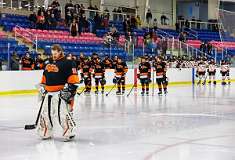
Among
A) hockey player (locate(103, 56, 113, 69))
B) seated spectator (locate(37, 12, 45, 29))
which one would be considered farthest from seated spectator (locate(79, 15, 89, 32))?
Result: hockey player (locate(103, 56, 113, 69))

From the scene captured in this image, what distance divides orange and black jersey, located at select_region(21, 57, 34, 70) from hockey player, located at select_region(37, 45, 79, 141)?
11.2 metres

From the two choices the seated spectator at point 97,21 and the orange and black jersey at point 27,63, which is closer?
the orange and black jersey at point 27,63

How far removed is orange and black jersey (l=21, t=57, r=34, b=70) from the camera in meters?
19.3

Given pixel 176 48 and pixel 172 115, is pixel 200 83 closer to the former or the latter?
pixel 176 48

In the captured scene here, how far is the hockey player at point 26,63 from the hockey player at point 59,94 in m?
11.2

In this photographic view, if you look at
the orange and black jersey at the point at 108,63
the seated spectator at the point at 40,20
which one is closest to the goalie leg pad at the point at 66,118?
the orange and black jersey at the point at 108,63

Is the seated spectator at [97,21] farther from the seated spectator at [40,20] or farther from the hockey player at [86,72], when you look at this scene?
the hockey player at [86,72]

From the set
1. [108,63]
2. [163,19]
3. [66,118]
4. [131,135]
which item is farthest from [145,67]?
[163,19]

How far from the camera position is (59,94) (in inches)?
324

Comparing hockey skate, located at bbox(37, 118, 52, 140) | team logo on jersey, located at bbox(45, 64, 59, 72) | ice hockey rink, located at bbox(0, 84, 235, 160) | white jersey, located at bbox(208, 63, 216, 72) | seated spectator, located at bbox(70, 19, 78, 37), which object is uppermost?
seated spectator, located at bbox(70, 19, 78, 37)

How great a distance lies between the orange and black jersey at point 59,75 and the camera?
8.28 meters

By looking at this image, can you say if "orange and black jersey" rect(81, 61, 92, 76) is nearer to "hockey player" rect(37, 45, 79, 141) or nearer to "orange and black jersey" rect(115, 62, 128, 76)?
"orange and black jersey" rect(115, 62, 128, 76)

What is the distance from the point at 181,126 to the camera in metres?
10.2

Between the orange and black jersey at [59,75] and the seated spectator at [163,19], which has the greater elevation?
the seated spectator at [163,19]
